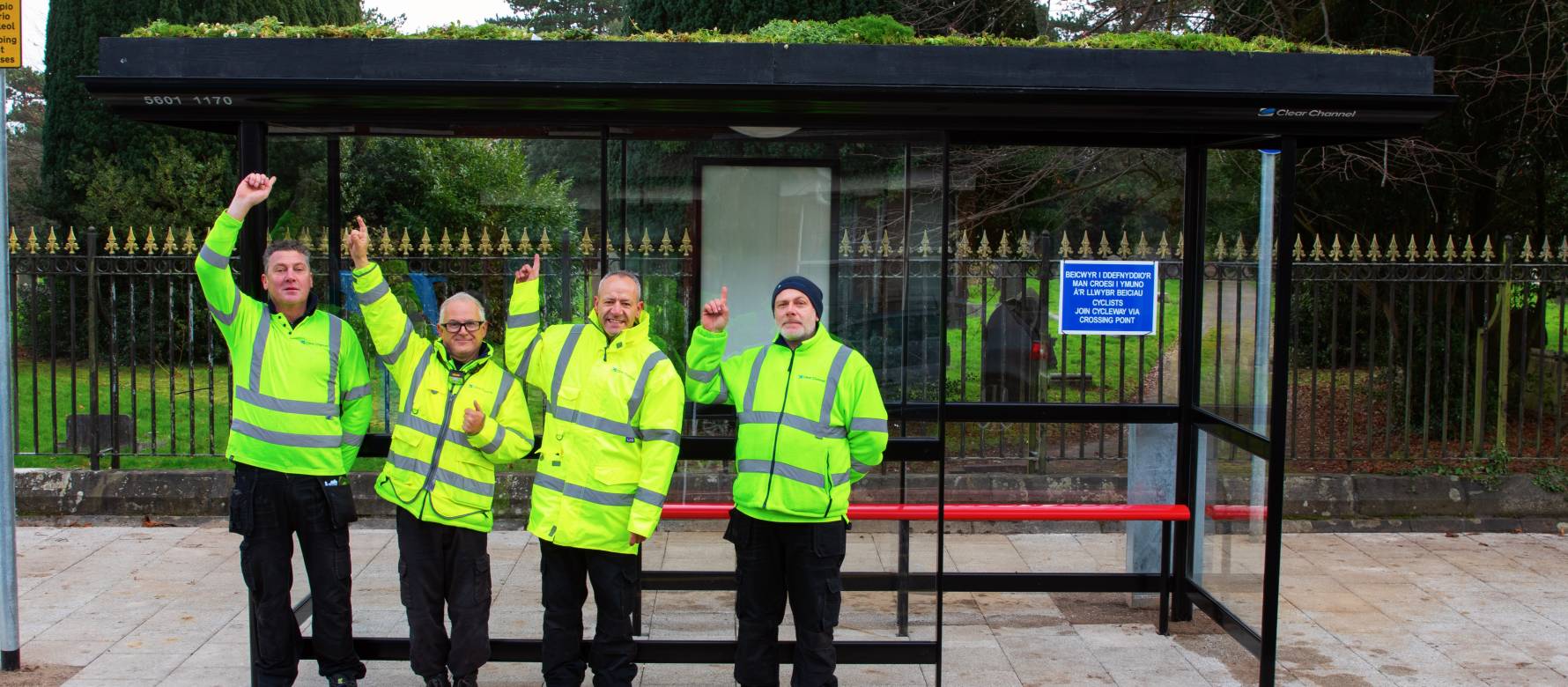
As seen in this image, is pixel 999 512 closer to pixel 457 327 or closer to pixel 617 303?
pixel 617 303

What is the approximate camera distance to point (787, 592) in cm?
503

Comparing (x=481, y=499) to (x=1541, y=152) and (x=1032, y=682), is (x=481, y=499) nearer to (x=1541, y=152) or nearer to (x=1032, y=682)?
(x=1032, y=682)

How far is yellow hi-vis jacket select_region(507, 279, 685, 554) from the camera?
4.77m

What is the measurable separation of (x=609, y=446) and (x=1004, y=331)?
366 cm

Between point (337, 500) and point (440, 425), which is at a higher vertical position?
point (440, 425)

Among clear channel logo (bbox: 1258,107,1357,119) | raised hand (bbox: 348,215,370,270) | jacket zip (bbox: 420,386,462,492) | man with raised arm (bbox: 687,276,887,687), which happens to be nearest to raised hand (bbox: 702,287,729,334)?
man with raised arm (bbox: 687,276,887,687)

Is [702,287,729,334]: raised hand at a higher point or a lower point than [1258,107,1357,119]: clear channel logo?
lower

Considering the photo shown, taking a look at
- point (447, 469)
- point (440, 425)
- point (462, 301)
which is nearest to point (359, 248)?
point (462, 301)

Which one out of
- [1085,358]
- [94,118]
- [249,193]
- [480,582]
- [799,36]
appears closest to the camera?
[249,193]

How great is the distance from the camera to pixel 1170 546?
637 cm

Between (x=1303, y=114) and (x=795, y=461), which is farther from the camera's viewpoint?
(x=1303, y=114)

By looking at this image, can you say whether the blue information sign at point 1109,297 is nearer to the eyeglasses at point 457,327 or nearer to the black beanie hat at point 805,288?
the black beanie hat at point 805,288

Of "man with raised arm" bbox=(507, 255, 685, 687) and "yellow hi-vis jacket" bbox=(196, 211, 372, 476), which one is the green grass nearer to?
"man with raised arm" bbox=(507, 255, 685, 687)

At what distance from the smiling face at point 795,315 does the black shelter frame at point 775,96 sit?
627mm
